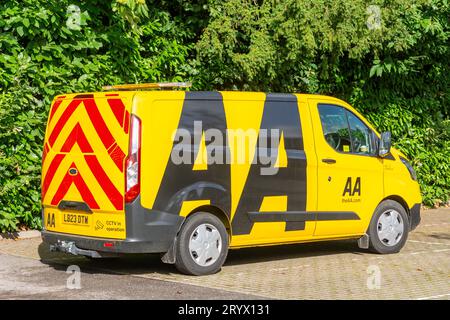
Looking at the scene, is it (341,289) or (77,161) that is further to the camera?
(77,161)

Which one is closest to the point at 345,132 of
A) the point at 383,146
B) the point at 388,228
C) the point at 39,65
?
the point at 383,146

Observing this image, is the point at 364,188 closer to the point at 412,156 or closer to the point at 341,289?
the point at 341,289

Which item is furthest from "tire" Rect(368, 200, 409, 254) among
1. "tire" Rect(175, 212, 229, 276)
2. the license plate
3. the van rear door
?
the license plate

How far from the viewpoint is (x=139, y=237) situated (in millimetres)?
8914

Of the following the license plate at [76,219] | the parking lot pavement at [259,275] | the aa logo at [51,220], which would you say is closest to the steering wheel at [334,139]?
the parking lot pavement at [259,275]

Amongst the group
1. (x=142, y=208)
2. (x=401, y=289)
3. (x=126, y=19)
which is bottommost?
(x=401, y=289)

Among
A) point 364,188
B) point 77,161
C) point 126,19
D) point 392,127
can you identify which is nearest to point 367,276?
point 364,188

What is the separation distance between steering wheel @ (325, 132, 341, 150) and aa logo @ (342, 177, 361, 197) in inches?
17.7

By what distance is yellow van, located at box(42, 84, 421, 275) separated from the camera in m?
8.97

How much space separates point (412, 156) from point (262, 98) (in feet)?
25.2

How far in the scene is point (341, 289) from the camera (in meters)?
8.69

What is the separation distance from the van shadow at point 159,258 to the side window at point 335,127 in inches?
59.7
